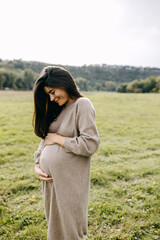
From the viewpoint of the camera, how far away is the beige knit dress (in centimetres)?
177

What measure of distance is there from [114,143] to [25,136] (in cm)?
374

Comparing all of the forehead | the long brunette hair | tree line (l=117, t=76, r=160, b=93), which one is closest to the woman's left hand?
the long brunette hair

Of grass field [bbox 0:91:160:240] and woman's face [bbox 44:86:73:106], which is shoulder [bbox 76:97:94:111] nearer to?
woman's face [bbox 44:86:73:106]

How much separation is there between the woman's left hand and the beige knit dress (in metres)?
0.05

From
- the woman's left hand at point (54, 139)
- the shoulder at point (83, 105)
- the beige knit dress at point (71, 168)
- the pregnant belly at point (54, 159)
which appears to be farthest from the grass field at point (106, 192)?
the shoulder at point (83, 105)

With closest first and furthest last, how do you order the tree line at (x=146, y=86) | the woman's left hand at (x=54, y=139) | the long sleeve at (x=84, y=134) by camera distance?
the long sleeve at (x=84, y=134), the woman's left hand at (x=54, y=139), the tree line at (x=146, y=86)

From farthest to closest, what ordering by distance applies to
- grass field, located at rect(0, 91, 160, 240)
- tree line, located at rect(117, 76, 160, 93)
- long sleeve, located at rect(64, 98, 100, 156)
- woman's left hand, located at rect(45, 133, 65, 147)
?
tree line, located at rect(117, 76, 160, 93)
grass field, located at rect(0, 91, 160, 240)
woman's left hand, located at rect(45, 133, 65, 147)
long sleeve, located at rect(64, 98, 100, 156)

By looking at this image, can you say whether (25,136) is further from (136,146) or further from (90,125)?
(90,125)

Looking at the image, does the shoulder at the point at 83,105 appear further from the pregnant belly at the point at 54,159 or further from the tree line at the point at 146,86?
the tree line at the point at 146,86

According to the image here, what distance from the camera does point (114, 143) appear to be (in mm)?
7594

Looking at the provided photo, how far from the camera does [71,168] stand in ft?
6.17

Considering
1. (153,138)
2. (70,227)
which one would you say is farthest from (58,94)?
(153,138)

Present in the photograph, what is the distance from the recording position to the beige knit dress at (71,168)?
1.77m

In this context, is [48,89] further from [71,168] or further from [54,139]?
[71,168]
